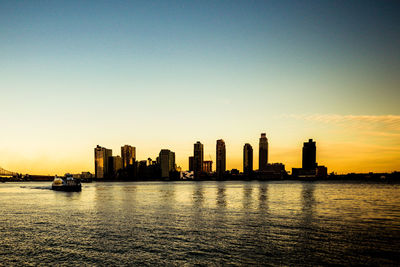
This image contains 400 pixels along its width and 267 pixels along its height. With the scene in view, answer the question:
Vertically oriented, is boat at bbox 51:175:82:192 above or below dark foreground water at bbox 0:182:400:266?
below

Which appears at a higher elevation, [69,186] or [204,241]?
[204,241]

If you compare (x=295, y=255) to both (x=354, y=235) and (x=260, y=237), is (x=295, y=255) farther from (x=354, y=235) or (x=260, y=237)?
(x=354, y=235)

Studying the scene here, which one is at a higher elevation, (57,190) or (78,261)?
(78,261)

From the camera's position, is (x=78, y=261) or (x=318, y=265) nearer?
(x=318, y=265)

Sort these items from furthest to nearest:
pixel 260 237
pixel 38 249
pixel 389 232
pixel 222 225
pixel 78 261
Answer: pixel 222 225 → pixel 389 232 → pixel 260 237 → pixel 38 249 → pixel 78 261

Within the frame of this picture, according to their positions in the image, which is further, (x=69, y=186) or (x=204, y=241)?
(x=69, y=186)

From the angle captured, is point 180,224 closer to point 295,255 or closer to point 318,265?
point 295,255

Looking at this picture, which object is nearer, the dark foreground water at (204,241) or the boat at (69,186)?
the dark foreground water at (204,241)

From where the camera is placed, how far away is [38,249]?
109ft

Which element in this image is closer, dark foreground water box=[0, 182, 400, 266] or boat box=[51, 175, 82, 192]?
dark foreground water box=[0, 182, 400, 266]

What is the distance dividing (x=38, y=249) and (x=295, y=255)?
3028 cm

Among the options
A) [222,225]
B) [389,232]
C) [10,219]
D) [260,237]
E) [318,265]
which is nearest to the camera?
[318,265]

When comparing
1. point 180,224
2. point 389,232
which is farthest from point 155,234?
point 389,232

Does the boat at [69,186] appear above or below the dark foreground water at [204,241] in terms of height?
below
